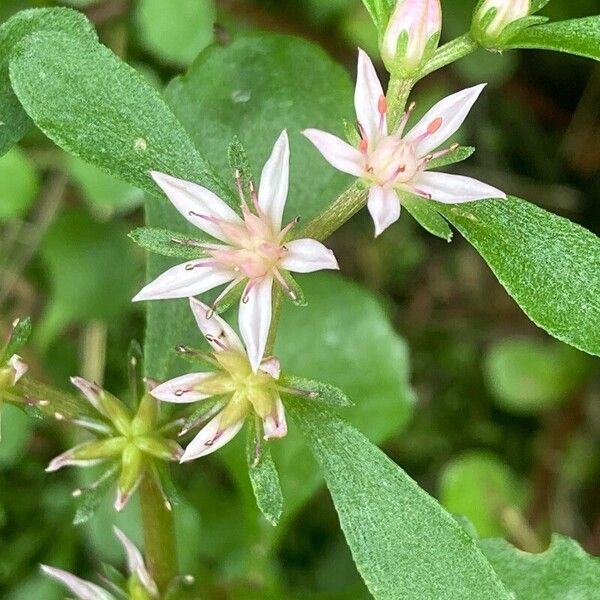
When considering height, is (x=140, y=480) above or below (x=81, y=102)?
below

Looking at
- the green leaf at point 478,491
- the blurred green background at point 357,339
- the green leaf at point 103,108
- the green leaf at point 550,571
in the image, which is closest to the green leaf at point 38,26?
the green leaf at point 103,108

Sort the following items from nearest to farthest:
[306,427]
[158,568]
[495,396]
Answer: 1. [306,427]
2. [158,568]
3. [495,396]

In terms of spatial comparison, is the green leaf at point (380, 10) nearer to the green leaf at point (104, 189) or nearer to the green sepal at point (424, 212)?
the green sepal at point (424, 212)

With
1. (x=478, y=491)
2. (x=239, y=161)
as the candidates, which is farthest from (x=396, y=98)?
(x=478, y=491)

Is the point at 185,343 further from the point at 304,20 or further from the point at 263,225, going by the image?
the point at 304,20

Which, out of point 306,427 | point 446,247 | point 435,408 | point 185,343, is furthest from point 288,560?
point 306,427

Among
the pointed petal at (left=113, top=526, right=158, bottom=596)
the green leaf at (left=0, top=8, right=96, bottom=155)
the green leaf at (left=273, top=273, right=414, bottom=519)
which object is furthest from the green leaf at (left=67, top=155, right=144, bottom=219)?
the pointed petal at (left=113, top=526, right=158, bottom=596)
